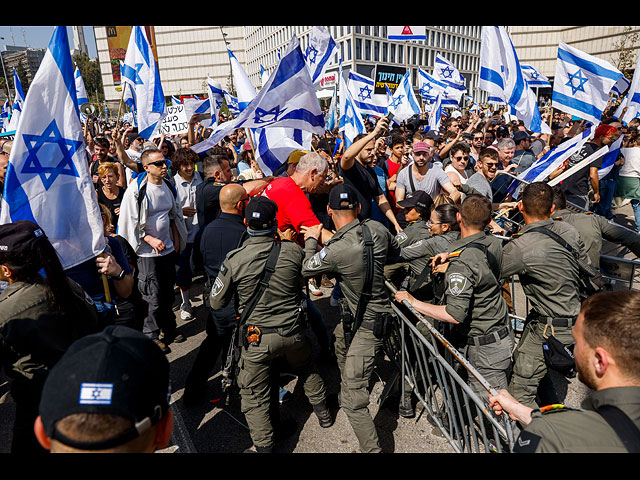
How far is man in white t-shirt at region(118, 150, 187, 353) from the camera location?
14.9 ft

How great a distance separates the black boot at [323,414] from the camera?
3.50 meters

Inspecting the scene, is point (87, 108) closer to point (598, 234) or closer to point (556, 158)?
point (556, 158)

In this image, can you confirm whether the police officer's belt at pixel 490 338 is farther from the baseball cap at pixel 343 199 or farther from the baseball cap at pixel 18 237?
the baseball cap at pixel 18 237

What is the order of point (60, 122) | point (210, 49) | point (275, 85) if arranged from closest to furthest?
1. point (60, 122)
2. point (275, 85)
3. point (210, 49)

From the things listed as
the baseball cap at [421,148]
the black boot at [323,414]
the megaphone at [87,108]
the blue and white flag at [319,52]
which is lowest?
the black boot at [323,414]

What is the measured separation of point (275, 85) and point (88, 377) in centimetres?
418

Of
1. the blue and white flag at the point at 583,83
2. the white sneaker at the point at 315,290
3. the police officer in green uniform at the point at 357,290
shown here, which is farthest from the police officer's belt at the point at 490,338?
the blue and white flag at the point at 583,83

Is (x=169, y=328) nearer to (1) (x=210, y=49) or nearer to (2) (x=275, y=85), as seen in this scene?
(2) (x=275, y=85)

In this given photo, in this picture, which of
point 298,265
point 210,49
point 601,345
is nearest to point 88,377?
point 601,345

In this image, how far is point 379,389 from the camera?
4.10 meters

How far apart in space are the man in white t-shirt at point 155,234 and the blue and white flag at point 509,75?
577 centimetres

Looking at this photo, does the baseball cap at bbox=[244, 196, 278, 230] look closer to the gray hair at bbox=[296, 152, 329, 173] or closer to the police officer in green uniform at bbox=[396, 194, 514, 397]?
the gray hair at bbox=[296, 152, 329, 173]

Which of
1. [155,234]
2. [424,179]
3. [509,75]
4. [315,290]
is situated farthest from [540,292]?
[509,75]

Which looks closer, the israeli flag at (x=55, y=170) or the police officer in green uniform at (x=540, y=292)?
the israeli flag at (x=55, y=170)
